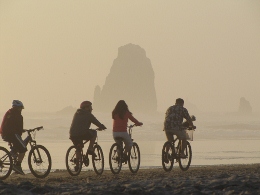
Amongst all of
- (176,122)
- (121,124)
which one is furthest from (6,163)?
(176,122)

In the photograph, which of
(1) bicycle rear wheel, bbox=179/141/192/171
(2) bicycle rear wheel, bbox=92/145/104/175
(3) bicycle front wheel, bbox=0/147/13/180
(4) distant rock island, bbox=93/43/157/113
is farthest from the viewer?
(4) distant rock island, bbox=93/43/157/113

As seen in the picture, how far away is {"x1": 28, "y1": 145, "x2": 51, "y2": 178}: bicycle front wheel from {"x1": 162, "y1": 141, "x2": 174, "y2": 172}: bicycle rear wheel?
3.34 meters

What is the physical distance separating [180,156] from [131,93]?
176508 mm

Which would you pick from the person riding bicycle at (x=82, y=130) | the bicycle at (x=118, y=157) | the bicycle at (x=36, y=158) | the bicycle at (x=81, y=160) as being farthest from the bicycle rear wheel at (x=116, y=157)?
the bicycle at (x=36, y=158)

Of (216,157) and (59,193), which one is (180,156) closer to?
(59,193)

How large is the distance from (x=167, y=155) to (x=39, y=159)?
3733 millimetres

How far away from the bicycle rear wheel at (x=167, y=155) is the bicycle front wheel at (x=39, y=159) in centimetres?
334

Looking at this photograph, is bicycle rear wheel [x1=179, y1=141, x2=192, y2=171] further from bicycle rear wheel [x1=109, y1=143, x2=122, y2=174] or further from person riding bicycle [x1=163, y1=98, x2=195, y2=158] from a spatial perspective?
bicycle rear wheel [x1=109, y1=143, x2=122, y2=174]

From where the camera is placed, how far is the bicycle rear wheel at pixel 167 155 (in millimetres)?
17016

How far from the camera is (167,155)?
17.2m

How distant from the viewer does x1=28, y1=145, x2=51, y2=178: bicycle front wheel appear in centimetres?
1495

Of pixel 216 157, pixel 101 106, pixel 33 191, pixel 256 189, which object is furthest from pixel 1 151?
pixel 101 106

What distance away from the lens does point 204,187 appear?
11.8 m

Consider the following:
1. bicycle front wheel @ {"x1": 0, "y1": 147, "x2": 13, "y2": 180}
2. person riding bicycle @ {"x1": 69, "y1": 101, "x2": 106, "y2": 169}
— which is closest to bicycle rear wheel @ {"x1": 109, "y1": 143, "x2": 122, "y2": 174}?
person riding bicycle @ {"x1": 69, "y1": 101, "x2": 106, "y2": 169}
